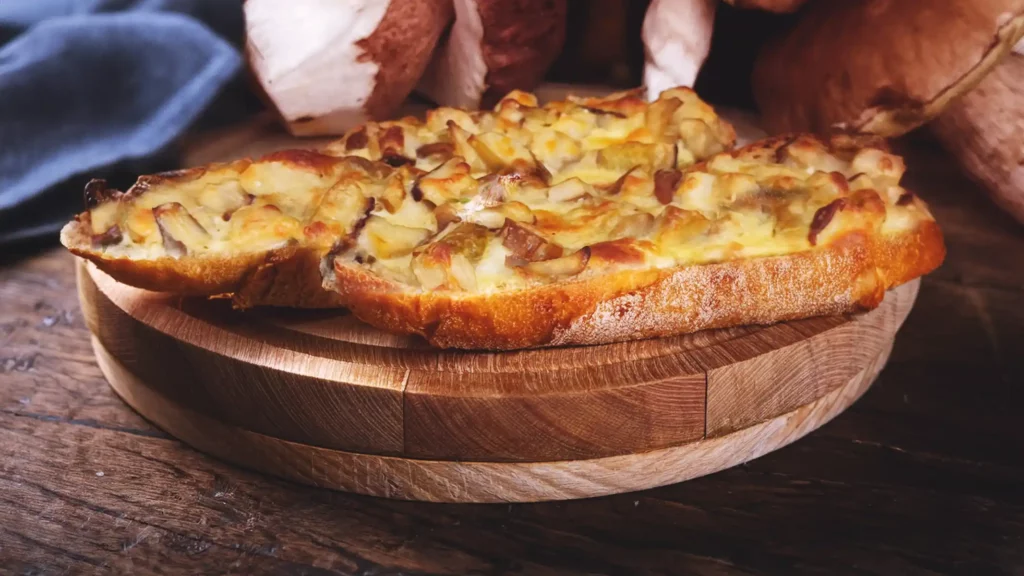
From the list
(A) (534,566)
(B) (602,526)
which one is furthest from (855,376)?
(A) (534,566)

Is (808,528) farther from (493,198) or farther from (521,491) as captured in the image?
(493,198)

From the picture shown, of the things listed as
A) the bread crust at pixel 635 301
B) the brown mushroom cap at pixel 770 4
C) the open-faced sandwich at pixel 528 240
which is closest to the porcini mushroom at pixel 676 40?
the brown mushroom cap at pixel 770 4

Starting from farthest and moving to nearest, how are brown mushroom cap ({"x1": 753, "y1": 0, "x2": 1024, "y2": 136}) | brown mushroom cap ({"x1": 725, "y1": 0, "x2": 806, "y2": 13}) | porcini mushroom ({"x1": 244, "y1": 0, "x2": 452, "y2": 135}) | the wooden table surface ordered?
porcini mushroom ({"x1": 244, "y1": 0, "x2": 452, "y2": 135}) < brown mushroom cap ({"x1": 725, "y1": 0, "x2": 806, "y2": 13}) < brown mushroom cap ({"x1": 753, "y1": 0, "x2": 1024, "y2": 136}) < the wooden table surface

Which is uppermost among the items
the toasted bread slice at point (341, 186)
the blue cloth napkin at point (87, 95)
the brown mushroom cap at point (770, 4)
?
the brown mushroom cap at point (770, 4)

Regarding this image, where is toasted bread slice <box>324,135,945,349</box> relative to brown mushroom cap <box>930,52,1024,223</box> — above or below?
above

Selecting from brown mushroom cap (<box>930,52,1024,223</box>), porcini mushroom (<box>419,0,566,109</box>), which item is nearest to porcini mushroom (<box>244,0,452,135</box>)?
porcini mushroom (<box>419,0,566,109</box>)

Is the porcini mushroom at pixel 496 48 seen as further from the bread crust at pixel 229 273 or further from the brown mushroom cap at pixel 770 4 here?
the bread crust at pixel 229 273

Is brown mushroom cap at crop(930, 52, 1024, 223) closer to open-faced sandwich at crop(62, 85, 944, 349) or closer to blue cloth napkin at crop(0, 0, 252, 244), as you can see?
open-faced sandwich at crop(62, 85, 944, 349)

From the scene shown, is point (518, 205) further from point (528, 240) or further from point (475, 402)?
point (475, 402)
